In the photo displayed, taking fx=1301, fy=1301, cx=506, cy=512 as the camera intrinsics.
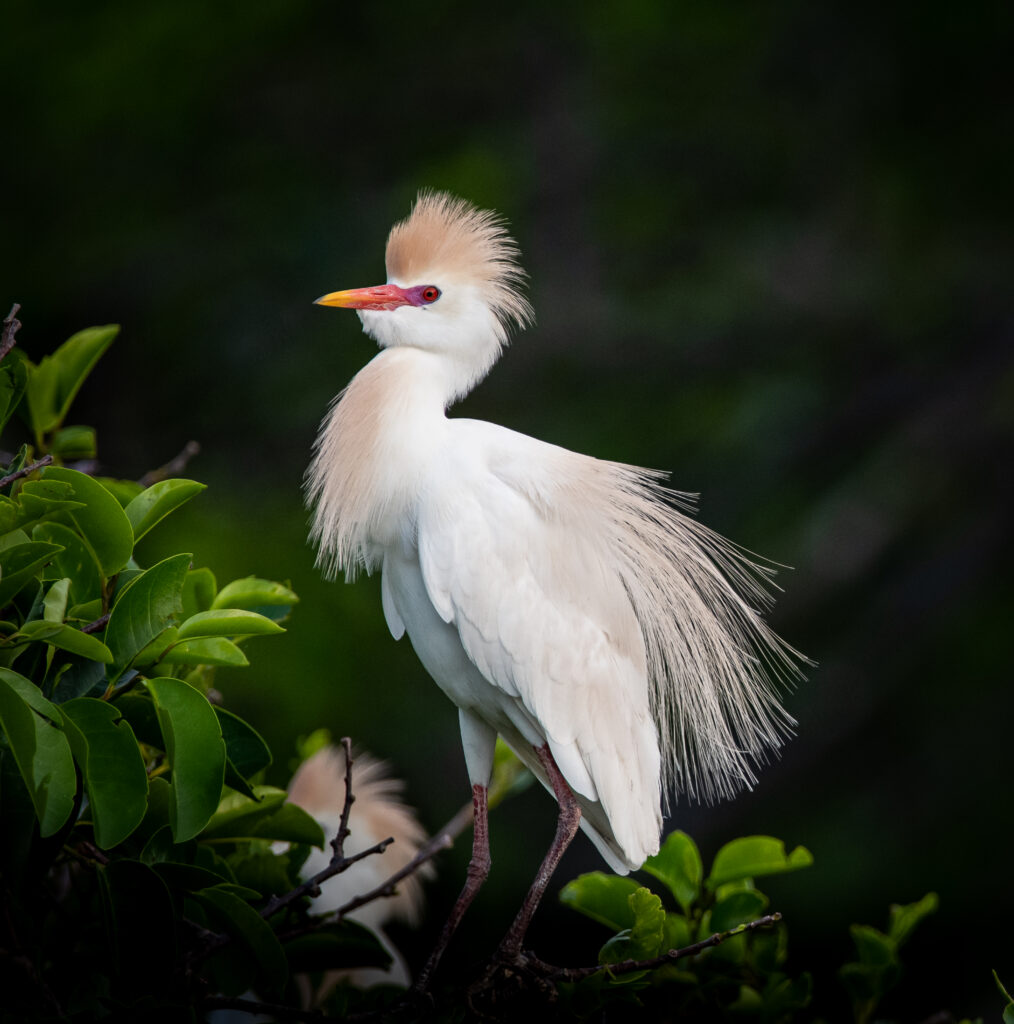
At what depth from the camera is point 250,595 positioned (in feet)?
4.49

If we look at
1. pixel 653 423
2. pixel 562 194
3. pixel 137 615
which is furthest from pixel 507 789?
pixel 562 194

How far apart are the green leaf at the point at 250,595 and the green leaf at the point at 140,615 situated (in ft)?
0.76

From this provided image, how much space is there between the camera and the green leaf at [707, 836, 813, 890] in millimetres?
1551

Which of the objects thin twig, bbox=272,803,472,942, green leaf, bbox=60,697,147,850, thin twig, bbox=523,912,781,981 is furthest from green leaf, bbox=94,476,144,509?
thin twig, bbox=523,912,781,981

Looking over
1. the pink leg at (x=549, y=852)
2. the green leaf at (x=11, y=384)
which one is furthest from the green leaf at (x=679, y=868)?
the green leaf at (x=11, y=384)

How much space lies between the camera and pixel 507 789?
75.0 inches

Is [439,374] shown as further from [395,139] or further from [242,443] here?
[395,139]

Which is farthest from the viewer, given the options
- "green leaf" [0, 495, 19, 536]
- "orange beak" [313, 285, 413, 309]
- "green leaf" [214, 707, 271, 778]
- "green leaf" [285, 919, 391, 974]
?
"orange beak" [313, 285, 413, 309]

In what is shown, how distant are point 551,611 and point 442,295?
18.1 inches

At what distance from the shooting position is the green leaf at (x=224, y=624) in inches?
44.6

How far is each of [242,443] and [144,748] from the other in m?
3.60

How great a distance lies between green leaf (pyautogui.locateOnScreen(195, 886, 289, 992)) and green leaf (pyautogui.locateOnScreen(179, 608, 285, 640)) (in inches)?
9.9

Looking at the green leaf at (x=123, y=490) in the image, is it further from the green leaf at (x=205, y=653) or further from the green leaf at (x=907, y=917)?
the green leaf at (x=907, y=917)

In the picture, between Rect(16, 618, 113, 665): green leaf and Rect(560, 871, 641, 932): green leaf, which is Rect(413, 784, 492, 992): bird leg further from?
Rect(16, 618, 113, 665): green leaf
